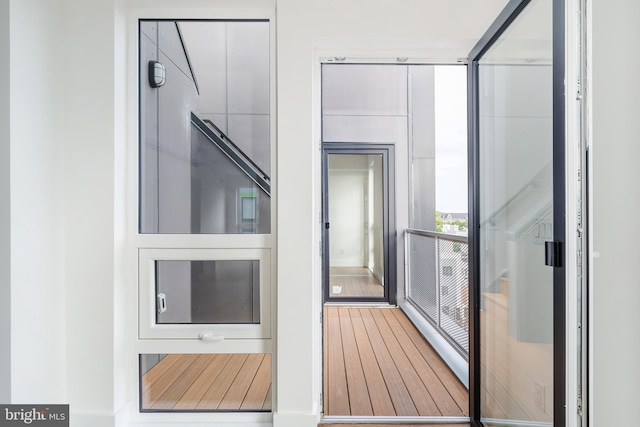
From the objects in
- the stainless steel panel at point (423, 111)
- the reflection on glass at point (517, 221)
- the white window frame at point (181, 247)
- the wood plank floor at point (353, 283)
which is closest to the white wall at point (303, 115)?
the white window frame at point (181, 247)

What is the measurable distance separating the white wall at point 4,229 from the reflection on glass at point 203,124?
1.86 ft

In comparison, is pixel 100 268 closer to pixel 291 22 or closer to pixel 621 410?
pixel 291 22

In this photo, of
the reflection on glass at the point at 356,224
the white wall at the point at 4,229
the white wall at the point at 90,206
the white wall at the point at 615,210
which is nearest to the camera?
the white wall at the point at 615,210

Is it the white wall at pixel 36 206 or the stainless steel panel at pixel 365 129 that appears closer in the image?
the white wall at pixel 36 206

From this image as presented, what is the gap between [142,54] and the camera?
1.89 meters

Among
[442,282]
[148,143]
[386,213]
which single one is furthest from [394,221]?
[148,143]

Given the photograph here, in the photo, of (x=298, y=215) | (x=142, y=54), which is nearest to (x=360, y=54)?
(x=298, y=215)

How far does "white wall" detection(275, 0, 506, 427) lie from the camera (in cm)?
173

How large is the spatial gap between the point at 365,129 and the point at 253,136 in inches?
95.4

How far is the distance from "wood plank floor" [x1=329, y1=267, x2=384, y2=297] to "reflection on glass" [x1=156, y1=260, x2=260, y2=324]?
2.33 metres

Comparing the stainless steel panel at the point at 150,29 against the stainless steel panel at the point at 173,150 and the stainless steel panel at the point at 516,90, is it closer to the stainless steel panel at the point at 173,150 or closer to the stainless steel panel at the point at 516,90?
the stainless steel panel at the point at 173,150

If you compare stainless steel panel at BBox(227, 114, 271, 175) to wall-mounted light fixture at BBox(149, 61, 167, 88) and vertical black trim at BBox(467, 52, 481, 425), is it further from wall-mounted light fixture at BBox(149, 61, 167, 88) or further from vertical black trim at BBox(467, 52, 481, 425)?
vertical black trim at BBox(467, 52, 481, 425)

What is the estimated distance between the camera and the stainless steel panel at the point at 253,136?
6.23 feet

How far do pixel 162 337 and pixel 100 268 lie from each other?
49 cm
